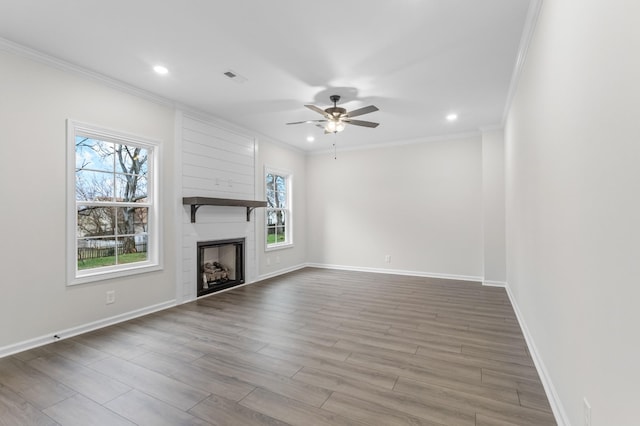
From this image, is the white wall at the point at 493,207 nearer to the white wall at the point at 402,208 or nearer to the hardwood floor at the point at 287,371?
the white wall at the point at 402,208

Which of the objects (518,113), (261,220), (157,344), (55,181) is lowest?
(157,344)

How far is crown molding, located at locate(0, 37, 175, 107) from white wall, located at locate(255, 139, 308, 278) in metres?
2.20

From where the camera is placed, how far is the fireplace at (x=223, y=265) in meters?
5.02

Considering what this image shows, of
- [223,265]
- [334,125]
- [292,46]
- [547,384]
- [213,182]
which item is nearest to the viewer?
[547,384]

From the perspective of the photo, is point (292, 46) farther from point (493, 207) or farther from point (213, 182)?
point (493, 207)

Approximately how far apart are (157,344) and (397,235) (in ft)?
15.5

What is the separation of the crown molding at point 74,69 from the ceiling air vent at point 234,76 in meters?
1.23

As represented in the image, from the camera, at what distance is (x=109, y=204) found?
3586 millimetres

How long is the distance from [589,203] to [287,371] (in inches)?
88.2

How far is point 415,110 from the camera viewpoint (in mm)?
4520

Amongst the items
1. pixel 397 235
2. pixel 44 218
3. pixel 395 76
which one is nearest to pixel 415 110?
pixel 395 76

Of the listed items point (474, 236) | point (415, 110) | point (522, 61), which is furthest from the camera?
point (474, 236)

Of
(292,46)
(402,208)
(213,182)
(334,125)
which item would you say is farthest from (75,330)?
(402,208)

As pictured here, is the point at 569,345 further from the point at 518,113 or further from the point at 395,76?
the point at 395,76
